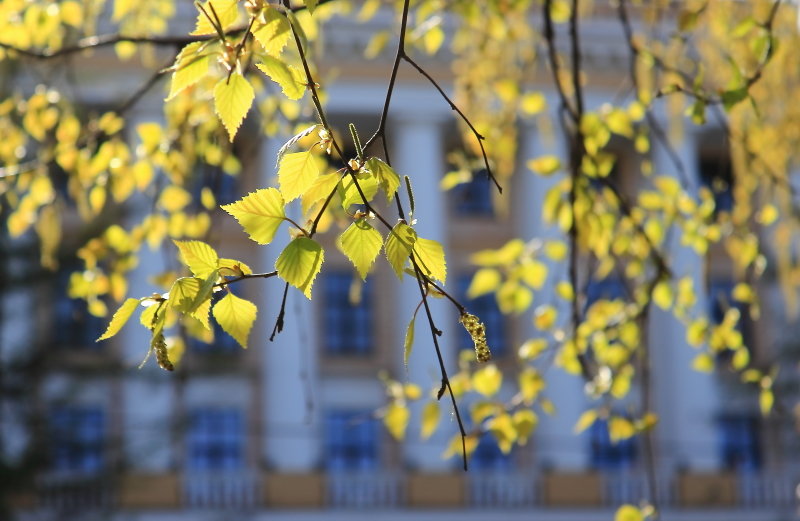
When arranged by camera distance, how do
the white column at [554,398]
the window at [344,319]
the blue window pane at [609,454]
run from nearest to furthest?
the white column at [554,398]
the blue window pane at [609,454]
the window at [344,319]

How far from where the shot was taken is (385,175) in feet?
3.42

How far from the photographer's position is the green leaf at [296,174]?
1.05 metres

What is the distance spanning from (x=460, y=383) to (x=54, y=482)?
32.9 feet

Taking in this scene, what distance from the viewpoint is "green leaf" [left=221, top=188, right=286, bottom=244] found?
102 centimetres

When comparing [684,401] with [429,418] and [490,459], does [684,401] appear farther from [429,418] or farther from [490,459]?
[429,418]

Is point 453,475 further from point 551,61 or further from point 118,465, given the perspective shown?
point 551,61

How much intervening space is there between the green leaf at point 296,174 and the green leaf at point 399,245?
0.09 metres

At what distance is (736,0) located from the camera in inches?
133

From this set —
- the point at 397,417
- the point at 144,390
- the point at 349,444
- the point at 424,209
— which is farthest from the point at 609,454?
the point at 397,417

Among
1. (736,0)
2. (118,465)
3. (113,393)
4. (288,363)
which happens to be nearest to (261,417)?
(288,363)

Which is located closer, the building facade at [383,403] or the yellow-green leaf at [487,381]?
the yellow-green leaf at [487,381]

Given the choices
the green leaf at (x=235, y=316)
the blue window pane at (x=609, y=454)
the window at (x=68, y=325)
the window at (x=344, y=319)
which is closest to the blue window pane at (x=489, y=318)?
the window at (x=344, y=319)

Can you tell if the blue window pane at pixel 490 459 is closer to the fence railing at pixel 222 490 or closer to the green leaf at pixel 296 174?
the fence railing at pixel 222 490

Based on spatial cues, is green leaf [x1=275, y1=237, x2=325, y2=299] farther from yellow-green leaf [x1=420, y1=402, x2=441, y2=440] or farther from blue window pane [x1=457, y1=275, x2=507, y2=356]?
blue window pane [x1=457, y1=275, x2=507, y2=356]
